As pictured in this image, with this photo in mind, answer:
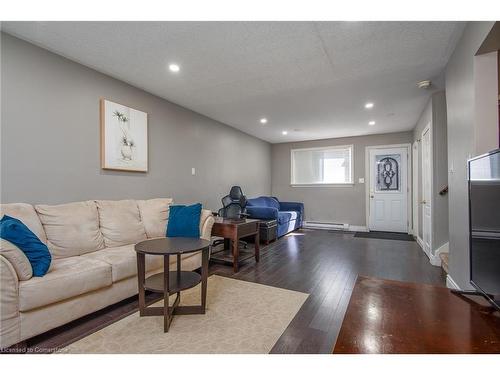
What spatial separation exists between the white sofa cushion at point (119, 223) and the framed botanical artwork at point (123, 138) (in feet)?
1.60

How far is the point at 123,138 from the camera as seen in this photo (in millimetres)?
3172

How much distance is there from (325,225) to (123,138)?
538 centimetres

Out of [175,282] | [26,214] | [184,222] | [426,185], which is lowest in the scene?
[175,282]

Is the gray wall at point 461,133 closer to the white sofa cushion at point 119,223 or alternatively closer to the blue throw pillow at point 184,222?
the blue throw pillow at point 184,222

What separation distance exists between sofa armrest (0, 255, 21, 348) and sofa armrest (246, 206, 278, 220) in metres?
3.74

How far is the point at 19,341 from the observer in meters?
1.64

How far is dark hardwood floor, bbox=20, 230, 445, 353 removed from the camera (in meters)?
1.82

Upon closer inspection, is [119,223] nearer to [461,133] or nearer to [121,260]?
[121,260]

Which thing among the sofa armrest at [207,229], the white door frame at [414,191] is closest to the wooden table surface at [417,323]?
the sofa armrest at [207,229]

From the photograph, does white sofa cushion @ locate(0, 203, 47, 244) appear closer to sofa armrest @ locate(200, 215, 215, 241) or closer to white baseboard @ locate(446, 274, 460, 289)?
sofa armrest @ locate(200, 215, 215, 241)

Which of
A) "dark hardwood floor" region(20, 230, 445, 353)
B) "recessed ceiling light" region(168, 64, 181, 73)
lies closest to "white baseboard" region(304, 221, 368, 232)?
"dark hardwood floor" region(20, 230, 445, 353)

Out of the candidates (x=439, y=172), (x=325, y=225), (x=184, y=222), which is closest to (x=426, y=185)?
(x=439, y=172)

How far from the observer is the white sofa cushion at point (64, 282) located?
5.51 feet
